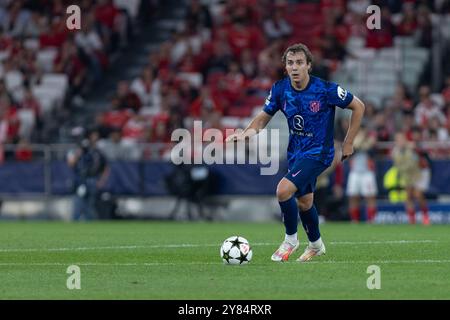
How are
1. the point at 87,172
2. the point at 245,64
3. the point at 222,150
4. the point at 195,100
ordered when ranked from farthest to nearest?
the point at 245,64
the point at 195,100
the point at 222,150
the point at 87,172

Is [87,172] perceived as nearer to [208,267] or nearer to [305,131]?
[305,131]

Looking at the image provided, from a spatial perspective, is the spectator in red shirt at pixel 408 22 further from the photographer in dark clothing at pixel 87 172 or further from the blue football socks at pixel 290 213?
the blue football socks at pixel 290 213

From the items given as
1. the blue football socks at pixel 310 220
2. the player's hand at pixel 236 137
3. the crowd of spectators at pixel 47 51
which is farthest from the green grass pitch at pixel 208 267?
the crowd of spectators at pixel 47 51

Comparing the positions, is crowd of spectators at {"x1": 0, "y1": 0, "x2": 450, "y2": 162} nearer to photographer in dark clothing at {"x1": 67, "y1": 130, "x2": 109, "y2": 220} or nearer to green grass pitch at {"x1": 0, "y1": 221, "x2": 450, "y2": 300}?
photographer in dark clothing at {"x1": 67, "y1": 130, "x2": 109, "y2": 220}

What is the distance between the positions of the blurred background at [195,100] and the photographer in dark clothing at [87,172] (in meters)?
0.03

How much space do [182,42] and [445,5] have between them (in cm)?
655

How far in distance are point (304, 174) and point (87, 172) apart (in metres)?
13.7

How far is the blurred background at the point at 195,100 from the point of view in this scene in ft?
88.5

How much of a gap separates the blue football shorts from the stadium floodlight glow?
1273 cm

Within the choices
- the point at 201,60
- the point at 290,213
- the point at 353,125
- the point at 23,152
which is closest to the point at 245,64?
the point at 201,60

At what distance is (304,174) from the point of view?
13.7 meters

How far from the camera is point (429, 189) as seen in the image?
87.4ft

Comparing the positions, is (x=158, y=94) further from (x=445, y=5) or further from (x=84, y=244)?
(x=84, y=244)
